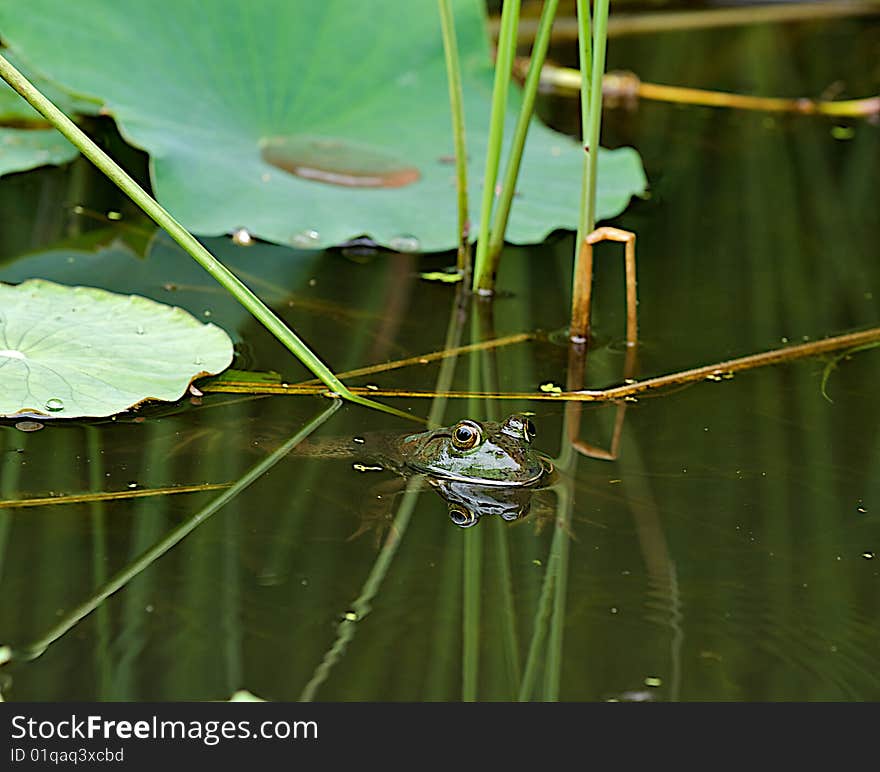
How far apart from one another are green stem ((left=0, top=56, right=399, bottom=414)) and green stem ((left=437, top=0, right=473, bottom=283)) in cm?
78

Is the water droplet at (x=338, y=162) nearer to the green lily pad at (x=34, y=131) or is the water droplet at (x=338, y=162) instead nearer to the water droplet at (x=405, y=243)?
the water droplet at (x=405, y=243)

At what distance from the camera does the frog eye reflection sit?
1.88 metres

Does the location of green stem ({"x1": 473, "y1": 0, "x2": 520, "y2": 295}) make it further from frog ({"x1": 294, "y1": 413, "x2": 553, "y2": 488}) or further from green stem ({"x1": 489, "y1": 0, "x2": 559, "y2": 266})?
frog ({"x1": 294, "y1": 413, "x2": 553, "y2": 488})

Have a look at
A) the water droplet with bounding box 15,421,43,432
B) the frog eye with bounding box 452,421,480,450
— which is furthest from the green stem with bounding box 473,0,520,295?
the water droplet with bounding box 15,421,43,432

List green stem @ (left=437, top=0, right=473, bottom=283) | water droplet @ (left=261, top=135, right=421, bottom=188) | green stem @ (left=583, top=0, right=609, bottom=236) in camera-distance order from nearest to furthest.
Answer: green stem @ (left=583, top=0, right=609, bottom=236)
green stem @ (left=437, top=0, right=473, bottom=283)
water droplet @ (left=261, top=135, right=421, bottom=188)

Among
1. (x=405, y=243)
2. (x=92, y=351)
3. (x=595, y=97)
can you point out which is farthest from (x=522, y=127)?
(x=92, y=351)

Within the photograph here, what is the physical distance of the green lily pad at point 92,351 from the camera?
6.77 feet

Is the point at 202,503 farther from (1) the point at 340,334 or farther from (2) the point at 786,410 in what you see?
(2) the point at 786,410

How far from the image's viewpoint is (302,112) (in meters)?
3.34

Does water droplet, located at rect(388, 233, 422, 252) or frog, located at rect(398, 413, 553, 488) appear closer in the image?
frog, located at rect(398, 413, 553, 488)

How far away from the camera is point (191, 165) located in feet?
9.72

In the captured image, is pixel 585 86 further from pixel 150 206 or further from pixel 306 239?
pixel 150 206

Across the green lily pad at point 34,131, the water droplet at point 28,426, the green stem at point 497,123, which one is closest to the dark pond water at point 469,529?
the water droplet at point 28,426

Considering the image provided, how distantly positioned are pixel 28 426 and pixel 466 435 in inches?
29.2
